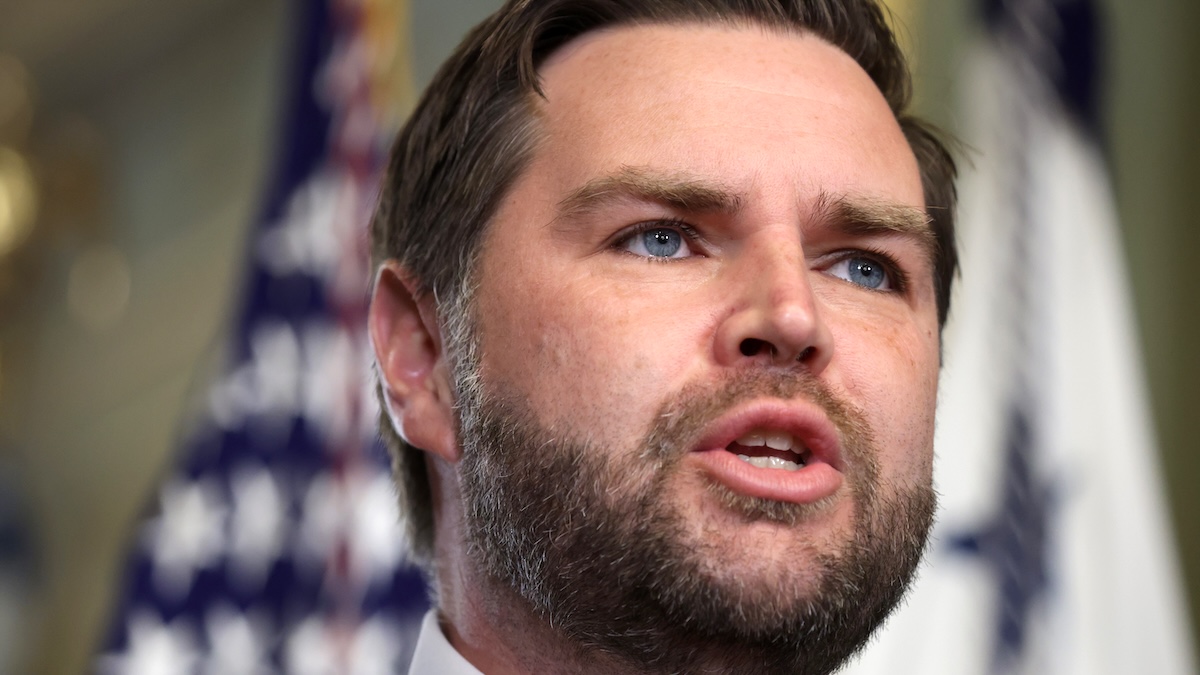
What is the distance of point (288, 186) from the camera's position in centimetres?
321

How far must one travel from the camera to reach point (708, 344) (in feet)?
3.66

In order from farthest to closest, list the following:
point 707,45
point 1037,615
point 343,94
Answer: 1. point 343,94
2. point 1037,615
3. point 707,45

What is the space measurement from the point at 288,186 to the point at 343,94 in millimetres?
290

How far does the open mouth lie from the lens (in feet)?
3.59

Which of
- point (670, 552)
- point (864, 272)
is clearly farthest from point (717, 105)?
point (670, 552)

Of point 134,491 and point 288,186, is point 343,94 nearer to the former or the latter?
point 288,186

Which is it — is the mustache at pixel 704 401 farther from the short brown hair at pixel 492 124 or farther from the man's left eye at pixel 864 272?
the short brown hair at pixel 492 124

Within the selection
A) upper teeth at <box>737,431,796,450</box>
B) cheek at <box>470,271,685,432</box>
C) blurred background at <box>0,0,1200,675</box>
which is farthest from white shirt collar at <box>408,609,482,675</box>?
blurred background at <box>0,0,1200,675</box>

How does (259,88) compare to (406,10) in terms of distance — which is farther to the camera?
(259,88)

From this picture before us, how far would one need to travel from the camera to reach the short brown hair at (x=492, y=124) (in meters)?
1.34

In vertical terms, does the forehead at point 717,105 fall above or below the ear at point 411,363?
above

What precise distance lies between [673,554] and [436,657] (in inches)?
14.6

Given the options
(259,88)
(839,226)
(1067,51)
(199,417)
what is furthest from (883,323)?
(259,88)

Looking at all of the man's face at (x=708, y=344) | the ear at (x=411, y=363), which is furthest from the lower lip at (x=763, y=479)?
the ear at (x=411, y=363)
